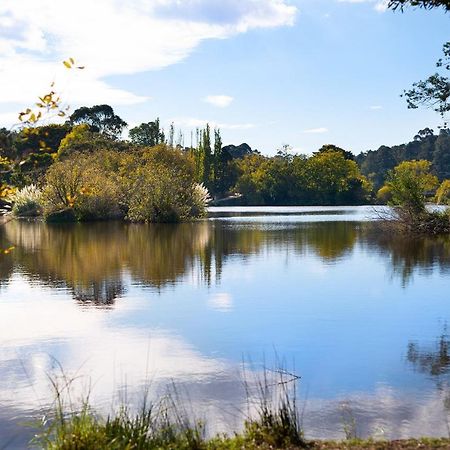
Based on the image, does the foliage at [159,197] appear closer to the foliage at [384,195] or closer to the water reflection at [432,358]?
the water reflection at [432,358]

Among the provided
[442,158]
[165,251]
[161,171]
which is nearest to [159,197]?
[161,171]

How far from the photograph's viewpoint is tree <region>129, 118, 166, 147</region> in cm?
11650

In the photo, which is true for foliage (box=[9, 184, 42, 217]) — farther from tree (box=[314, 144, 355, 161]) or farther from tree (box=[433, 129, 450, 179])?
tree (box=[433, 129, 450, 179])

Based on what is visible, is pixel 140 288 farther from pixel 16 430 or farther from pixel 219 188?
pixel 219 188

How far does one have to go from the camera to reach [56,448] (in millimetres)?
5703

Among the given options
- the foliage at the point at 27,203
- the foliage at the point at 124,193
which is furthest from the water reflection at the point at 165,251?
the foliage at the point at 27,203

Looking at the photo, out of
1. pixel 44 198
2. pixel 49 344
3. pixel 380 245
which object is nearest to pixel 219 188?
→ pixel 44 198

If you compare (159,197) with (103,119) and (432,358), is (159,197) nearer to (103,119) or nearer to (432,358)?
(432,358)

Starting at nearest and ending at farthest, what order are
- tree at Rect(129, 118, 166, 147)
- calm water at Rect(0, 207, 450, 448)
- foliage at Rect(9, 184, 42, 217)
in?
calm water at Rect(0, 207, 450, 448) → foliage at Rect(9, 184, 42, 217) → tree at Rect(129, 118, 166, 147)

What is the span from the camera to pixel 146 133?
12206cm

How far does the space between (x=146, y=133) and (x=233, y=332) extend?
112 m

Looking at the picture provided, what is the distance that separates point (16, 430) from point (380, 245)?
2412 cm

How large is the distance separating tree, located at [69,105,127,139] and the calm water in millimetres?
97055

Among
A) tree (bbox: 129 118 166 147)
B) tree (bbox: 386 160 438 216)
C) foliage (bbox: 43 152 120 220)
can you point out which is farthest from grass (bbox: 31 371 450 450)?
tree (bbox: 129 118 166 147)
